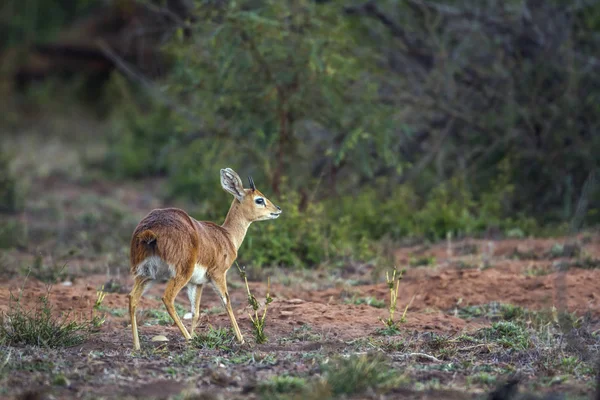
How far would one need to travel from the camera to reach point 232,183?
7.53m

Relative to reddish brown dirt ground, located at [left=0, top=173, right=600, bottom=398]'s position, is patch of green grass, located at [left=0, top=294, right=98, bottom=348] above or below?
above

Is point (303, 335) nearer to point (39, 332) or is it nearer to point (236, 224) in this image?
point (236, 224)

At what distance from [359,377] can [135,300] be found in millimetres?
1915

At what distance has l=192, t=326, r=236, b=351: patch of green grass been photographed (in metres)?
6.37

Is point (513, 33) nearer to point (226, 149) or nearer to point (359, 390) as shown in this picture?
point (226, 149)

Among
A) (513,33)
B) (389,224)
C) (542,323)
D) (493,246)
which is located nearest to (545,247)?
(493,246)

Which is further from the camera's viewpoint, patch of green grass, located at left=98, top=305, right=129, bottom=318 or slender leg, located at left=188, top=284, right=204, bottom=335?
patch of green grass, located at left=98, top=305, right=129, bottom=318

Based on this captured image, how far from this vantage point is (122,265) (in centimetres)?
988

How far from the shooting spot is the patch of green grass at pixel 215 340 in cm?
637

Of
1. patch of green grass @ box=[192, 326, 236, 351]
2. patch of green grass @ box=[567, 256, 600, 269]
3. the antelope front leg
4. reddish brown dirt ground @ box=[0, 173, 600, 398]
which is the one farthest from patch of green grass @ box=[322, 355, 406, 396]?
patch of green grass @ box=[567, 256, 600, 269]

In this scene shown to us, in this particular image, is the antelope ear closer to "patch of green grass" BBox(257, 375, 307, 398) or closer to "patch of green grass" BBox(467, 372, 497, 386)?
"patch of green grass" BBox(257, 375, 307, 398)

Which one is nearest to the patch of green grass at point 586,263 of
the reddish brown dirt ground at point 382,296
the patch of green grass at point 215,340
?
the reddish brown dirt ground at point 382,296

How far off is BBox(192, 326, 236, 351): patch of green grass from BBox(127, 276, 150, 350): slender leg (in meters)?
0.41

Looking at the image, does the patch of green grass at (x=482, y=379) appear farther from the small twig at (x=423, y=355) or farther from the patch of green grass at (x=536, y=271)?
the patch of green grass at (x=536, y=271)
